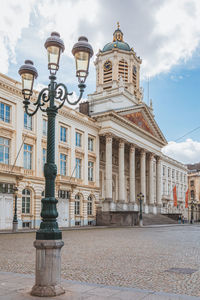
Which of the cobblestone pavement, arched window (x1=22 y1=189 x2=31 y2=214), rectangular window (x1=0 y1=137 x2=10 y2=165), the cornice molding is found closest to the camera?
the cobblestone pavement

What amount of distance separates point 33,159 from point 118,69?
2900 centimetres

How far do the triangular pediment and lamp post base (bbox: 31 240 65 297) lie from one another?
40813 millimetres

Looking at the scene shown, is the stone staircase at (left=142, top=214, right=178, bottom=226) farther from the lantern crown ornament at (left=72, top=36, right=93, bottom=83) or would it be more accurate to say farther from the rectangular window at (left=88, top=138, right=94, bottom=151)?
the lantern crown ornament at (left=72, top=36, right=93, bottom=83)

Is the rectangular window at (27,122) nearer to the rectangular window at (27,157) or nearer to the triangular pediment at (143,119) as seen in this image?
the rectangular window at (27,157)

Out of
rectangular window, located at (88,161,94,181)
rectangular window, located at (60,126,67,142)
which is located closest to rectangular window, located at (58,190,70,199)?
rectangular window, located at (88,161,94,181)

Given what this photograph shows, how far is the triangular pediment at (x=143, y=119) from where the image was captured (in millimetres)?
49625

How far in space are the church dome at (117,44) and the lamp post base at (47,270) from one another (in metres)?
55.7

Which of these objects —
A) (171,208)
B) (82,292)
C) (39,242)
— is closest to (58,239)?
(39,242)

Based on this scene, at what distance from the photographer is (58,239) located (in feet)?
23.3

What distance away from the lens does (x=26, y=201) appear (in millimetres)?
33625

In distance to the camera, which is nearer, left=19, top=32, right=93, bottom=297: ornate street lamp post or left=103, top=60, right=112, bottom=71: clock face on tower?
left=19, top=32, right=93, bottom=297: ornate street lamp post

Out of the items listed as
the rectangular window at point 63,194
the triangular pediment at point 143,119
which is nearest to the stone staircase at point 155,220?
the rectangular window at point 63,194

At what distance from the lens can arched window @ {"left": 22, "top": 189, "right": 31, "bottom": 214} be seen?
109ft

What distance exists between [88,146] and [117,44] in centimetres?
2434
